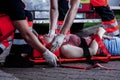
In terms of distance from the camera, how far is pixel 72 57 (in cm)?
584

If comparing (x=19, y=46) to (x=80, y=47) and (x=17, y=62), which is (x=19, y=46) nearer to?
(x=17, y=62)

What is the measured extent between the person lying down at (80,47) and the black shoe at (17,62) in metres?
0.33

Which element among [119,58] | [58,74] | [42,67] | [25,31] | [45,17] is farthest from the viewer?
[45,17]

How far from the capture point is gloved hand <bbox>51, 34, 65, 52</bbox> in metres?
5.31

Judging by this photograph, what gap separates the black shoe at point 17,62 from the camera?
5598 millimetres

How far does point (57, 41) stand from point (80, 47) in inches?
24.1

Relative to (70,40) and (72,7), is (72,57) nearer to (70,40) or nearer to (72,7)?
(70,40)

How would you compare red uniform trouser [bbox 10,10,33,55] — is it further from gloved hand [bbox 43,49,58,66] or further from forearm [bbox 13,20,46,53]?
forearm [bbox 13,20,46,53]

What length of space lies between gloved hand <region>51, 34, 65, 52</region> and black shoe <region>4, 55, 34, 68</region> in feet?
1.29

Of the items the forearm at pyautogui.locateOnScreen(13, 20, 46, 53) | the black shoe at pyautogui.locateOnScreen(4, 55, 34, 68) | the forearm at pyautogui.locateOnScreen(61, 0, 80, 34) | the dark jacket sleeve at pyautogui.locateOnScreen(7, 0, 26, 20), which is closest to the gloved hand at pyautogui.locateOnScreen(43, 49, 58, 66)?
the forearm at pyautogui.locateOnScreen(13, 20, 46, 53)

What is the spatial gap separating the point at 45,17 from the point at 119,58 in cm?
247

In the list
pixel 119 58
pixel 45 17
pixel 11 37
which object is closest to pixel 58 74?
pixel 11 37

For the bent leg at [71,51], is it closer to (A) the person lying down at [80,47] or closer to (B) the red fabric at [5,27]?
(A) the person lying down at [80,47]

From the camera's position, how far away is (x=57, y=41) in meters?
5.32
